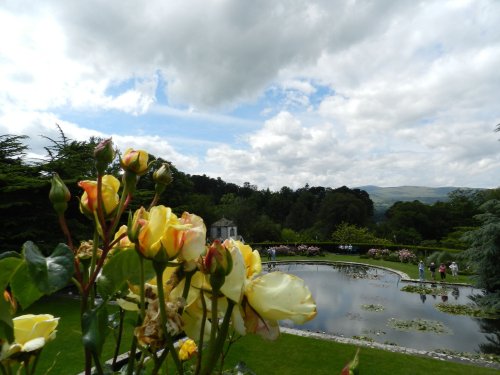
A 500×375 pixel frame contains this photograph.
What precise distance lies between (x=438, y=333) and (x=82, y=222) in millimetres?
9837

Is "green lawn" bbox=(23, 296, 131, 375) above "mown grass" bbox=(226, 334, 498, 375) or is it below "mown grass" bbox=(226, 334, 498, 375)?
below

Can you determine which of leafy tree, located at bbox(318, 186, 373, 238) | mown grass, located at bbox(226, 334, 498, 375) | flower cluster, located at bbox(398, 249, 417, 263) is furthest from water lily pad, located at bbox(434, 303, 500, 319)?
leafy tree, located at bbox(318, 186, 373, 238)

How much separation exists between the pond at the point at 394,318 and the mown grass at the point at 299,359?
2006 millimetres

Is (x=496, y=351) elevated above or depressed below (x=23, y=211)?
below

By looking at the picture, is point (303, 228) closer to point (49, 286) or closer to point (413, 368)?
point (413, 368)

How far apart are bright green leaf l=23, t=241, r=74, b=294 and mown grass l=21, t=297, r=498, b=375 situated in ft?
17.6

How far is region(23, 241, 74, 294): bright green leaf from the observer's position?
444mm

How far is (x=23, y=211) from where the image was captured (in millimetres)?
9469

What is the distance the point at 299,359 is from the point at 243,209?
30808 millimetres

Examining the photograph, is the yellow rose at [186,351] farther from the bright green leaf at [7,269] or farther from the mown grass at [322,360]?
the mown grass at [322,360]

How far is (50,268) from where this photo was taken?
18.2 inches

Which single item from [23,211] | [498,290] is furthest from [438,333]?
[23,211]

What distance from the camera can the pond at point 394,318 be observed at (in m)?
8.33

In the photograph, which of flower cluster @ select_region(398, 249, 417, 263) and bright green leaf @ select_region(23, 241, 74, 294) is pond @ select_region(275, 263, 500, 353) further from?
bright green leaf @ select_region(23, 241, 74, 294)
